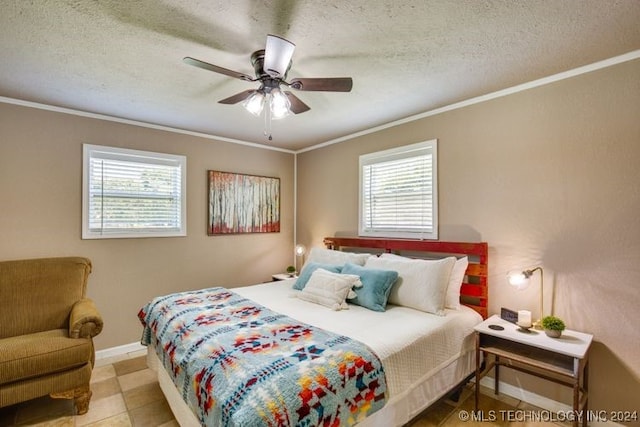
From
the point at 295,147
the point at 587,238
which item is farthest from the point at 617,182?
the point at 295,147

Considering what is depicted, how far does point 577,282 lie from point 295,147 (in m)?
3.55

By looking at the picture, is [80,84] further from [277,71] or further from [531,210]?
[531,210]

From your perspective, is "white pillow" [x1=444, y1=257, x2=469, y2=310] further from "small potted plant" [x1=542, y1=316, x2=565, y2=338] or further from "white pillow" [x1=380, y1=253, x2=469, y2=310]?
"small potted plant" [x1=542, y1=316, x2=565, y2=338]

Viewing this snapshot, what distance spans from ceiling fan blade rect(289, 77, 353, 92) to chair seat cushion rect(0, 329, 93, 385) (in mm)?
2392

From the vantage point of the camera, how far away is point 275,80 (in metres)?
1.94

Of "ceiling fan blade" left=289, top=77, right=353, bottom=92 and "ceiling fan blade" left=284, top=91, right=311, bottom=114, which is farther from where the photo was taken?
"ceiling fan blade" left=284, top=91, right=311, bottom=114

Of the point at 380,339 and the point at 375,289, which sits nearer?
the point at 380,339

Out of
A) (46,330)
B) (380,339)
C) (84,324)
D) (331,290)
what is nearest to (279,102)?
(331,290)

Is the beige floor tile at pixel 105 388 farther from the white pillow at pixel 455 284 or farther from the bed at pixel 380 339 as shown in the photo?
the white pillow at pixel 455 284

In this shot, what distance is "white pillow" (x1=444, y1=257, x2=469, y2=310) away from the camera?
2.56 m

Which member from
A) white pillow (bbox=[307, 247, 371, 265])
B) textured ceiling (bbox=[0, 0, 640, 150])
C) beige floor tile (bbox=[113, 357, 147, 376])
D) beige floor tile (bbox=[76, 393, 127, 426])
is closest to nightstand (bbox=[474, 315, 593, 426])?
white pillow (bbox=[307, 247, 371, 265])

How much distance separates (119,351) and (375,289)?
2.78m

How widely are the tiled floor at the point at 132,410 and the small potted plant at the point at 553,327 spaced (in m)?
0.67

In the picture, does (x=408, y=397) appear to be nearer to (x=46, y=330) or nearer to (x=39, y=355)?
(x=39, y=355)
